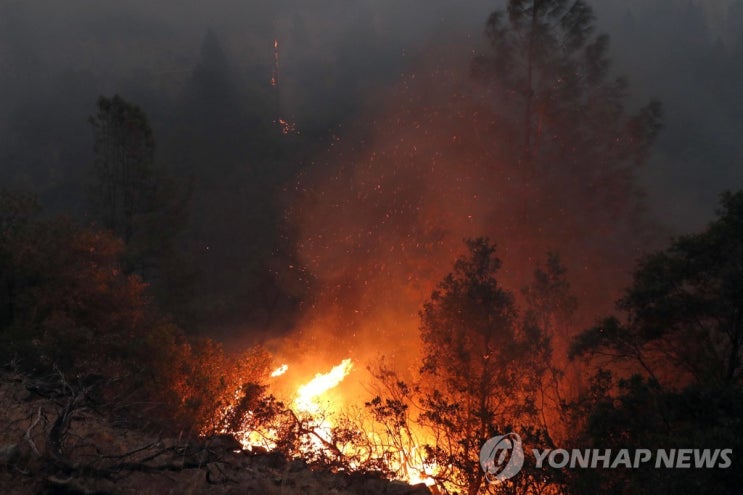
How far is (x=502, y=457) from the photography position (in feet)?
33.6

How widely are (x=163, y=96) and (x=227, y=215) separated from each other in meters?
34.1

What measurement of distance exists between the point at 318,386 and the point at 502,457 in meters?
14.2

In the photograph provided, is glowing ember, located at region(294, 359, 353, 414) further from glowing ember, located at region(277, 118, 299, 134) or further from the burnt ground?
glowing ember, located at region(277, 118, 299, 134)

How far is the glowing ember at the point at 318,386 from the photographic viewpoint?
21.2 m

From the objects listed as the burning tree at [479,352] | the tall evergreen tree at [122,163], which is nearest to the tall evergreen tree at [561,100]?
the burning tree at [479,352]

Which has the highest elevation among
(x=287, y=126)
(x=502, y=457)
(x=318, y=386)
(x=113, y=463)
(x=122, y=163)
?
(x=287, y=126)

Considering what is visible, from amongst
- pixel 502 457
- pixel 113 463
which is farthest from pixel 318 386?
pixel 113 463

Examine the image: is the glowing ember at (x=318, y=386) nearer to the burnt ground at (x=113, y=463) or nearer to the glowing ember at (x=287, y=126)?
the burnt ground at (x=113, y=463)

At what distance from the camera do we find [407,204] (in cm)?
3641

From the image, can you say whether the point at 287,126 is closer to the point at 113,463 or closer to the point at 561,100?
the point at 561,100
